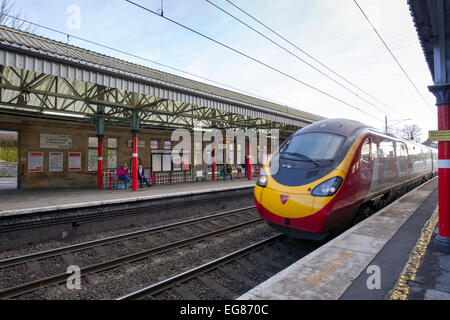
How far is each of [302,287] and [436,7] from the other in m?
4.99

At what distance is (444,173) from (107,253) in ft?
23.7

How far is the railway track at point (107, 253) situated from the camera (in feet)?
15.7

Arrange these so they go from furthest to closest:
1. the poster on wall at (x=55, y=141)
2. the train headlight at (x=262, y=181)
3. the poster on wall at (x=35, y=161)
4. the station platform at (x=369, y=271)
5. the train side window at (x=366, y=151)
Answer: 1. the poster on wall at (x=55, y=141)
2. the poster on wall at (x=35, y=161)
3. the train side window at (x=366, y=151)
4. the train headlight at (x=262, y=181)
5. the station platform at (x=369, y=271)

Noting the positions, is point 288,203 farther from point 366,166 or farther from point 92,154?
point 92,154

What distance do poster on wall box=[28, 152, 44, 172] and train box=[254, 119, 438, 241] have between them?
47.6ft

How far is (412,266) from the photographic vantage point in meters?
3.88

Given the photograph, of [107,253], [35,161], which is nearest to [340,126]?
[107,253]

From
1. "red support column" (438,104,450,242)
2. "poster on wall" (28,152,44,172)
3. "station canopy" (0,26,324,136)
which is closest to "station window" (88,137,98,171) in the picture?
"station canopy" (0,26,324,136)

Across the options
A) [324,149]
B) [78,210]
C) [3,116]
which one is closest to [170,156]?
[3,116]

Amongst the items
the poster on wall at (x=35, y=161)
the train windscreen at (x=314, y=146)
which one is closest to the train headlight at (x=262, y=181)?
the train windscreen at (x=314, y=146)

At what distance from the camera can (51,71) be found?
752cm

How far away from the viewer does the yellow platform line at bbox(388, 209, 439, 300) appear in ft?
10.2

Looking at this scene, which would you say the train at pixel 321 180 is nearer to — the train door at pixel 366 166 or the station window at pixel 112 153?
the train door at pixel 366 166

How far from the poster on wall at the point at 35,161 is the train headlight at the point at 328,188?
15810mm
